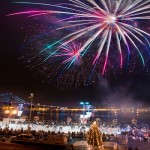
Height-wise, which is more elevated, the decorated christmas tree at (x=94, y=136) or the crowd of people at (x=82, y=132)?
the crowd of people at (x=82, y=132)

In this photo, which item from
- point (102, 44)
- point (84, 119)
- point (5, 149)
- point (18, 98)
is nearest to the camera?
point (5, 149)

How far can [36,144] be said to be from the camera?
95.2 feet

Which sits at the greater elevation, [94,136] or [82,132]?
[82,132]

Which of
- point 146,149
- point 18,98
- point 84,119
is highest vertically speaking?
point 18,98

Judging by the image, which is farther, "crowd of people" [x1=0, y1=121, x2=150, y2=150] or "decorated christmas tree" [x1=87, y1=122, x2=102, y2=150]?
"crowd of people" [x1=0, y1=121, x2=150, y2=150]

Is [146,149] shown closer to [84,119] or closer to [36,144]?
[36,144]

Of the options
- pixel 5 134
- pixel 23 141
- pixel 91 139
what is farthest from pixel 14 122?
pixel 91 139

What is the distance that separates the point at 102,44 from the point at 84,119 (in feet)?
187

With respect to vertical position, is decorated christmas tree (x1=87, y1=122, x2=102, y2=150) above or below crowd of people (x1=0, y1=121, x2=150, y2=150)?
below

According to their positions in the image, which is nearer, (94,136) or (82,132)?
(94,136)

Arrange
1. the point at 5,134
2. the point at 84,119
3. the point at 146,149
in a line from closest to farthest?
the point at 146,149, the point at 5,134, the point at 84,119

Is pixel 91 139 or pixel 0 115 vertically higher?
pixel 0 115

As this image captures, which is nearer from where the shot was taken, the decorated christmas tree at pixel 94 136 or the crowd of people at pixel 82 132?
the decorated christmas tree at pixel 94 136

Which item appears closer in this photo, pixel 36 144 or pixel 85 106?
pixel 36 144
